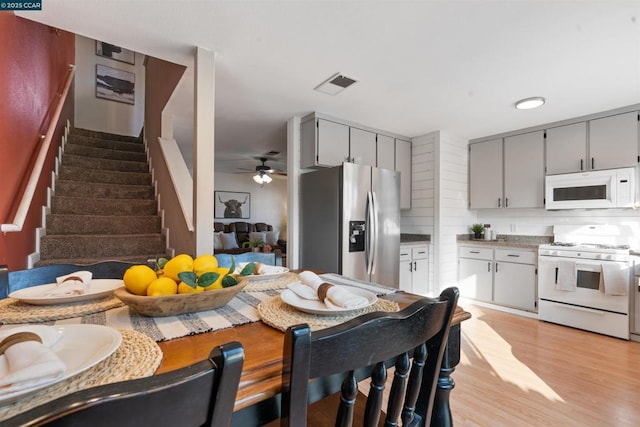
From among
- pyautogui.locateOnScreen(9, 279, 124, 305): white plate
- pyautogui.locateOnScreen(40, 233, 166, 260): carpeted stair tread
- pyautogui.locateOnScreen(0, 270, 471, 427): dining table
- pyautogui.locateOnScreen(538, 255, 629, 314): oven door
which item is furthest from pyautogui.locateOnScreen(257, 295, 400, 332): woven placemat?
pyautogui.locateOnScreen(538, 255, 629, 314): oven door

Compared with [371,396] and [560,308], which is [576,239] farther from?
[371,396]

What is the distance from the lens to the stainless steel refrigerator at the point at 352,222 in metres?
2.99

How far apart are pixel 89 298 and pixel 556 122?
4.51m

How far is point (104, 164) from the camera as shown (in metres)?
4.08

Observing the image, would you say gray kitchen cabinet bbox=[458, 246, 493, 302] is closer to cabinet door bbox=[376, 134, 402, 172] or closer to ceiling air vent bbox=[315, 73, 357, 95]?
cabinet door bbox=[376, 134, 402, 172]

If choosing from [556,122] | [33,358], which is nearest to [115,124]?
[33,358]

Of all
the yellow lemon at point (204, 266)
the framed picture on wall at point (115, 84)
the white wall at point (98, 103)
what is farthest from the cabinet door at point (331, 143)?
the framed picture on wall at point (115, 84)

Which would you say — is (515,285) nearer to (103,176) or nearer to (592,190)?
(592,190)

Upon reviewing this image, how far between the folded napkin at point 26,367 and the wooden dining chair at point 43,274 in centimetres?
76

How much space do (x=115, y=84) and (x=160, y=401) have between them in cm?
714

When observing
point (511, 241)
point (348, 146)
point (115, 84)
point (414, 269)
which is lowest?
point (414, 269)

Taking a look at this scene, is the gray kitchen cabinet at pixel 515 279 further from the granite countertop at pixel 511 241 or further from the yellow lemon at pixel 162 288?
the yellow lemon at pixel 162 288

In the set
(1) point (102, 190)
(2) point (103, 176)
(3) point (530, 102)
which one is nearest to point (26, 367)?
(3) point (530, 102)

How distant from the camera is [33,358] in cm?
48
